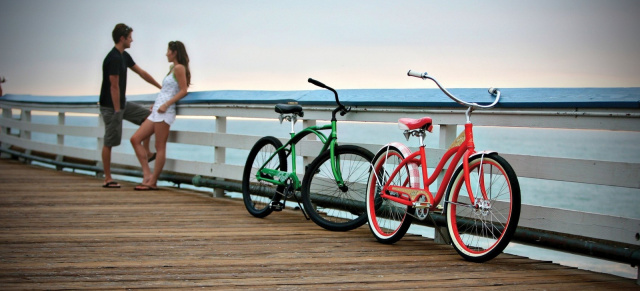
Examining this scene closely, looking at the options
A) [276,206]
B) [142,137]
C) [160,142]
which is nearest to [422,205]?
[276,206]

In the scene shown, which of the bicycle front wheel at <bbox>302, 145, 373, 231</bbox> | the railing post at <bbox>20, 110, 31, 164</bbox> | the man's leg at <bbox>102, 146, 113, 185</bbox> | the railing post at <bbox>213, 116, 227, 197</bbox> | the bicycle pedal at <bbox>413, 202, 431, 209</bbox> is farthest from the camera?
the railing post at <bbox>20, 110, 31, 164</bbox>

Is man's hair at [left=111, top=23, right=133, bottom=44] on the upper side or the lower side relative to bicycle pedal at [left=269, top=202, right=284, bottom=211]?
upper

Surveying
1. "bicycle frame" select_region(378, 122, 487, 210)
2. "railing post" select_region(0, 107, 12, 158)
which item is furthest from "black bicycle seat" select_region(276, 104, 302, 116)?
"railing post" select_region(0, 107, 12, 158)

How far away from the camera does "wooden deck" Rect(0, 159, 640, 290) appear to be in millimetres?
4121

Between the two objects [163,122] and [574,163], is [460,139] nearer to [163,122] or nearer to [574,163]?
[574,163]

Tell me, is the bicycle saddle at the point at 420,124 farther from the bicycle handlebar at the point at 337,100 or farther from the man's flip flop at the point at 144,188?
the man's flip flop at the point at 144,188

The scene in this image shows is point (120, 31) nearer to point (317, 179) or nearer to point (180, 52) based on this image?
point (180, 52)

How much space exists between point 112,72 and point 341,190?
12.2 ft

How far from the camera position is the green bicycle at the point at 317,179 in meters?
5.92

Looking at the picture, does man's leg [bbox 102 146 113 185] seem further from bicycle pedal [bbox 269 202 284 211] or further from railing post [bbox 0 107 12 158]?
railing post [bbox 0 107 12 158]

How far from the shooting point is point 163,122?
865cm

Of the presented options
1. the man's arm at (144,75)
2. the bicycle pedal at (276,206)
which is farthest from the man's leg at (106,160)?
the bicycle pedal at (276,206)

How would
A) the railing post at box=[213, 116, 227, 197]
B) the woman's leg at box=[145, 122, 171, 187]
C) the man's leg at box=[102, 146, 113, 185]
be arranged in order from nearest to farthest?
the railing post at box=[213, 116, 227, 197] < the woman's leg at box=[145, 122, 171, 187] < the man's leg at box=[102, 146, 113, 185]

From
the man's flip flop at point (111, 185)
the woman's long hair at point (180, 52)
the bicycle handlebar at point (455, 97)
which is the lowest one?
the man's flip flop at point (111, 185)
